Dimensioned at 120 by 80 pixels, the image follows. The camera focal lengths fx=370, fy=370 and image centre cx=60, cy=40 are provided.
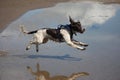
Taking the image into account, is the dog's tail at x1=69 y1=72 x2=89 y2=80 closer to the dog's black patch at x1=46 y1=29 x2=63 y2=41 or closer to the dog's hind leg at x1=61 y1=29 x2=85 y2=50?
the dog's hind leg at x1=61 y1=29 x2=85 y2=50

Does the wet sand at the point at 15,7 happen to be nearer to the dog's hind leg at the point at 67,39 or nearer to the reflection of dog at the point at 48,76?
the dog's hind leg at the point at 67,39

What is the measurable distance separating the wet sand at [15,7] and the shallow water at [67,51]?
383 millimetres

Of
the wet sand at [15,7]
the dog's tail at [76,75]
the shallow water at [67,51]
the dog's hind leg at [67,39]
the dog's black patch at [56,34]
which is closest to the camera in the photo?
the dog's tail at [76,75]

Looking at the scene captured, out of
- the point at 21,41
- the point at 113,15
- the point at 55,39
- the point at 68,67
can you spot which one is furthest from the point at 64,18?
the point at 68,67

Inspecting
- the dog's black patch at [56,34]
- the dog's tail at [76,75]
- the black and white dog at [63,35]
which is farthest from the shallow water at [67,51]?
the dog's black patch at [56,34]

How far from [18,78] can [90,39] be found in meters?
2.00

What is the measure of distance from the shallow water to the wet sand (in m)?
0.38

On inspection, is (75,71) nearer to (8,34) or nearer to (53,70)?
(53,70)

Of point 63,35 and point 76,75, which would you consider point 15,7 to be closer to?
point 63,35

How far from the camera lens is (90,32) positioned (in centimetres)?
754

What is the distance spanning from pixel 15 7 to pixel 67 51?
15.4 feet

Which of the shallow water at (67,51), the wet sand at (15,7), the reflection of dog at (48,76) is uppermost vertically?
the wet sand at (15,7)

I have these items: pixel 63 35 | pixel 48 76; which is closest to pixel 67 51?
pixel 63 35

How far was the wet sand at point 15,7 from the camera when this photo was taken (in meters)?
9.45
